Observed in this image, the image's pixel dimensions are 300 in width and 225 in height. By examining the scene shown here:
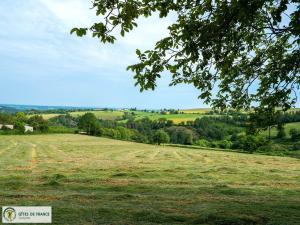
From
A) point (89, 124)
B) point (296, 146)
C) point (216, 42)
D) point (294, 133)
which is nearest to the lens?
point (216, 42)

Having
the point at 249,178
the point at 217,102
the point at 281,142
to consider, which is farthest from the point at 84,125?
the point at 217,102

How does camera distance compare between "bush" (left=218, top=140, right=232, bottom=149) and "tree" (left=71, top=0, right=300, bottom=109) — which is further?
"bush" (left=218, top=140, right=232, bottom=149)

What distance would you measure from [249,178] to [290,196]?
6712 millimetres

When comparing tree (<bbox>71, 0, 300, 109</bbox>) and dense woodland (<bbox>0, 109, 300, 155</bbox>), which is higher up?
tree (<bbox>71, 0, 300, 109</bbox>)

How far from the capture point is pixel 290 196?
17641mm

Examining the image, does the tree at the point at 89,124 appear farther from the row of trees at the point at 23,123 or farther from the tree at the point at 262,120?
the tree at the point at 262,120

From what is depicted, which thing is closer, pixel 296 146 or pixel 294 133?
pixel 296 146

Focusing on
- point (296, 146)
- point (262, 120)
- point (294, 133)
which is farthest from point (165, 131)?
point (262, 120)

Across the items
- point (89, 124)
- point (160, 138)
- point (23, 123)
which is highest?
point (89, 124)

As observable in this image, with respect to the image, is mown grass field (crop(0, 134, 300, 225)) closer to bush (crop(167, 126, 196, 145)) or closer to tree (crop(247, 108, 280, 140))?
tree (crop(247, 108, 280, 140))

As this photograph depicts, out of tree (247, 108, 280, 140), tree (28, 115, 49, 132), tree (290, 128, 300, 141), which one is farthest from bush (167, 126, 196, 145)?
tree (247, 108, 280, 140)

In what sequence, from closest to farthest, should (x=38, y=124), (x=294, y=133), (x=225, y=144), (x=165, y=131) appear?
1. (x=294, y=133)
2. (x=225, y=144)
3. (x=38, y=124)
4. (x=165, y=131)

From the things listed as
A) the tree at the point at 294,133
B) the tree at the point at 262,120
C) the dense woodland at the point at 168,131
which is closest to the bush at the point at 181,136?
the dense woodland at the point at 168,131

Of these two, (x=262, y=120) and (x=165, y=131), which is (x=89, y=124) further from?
(x=262, y=120)
